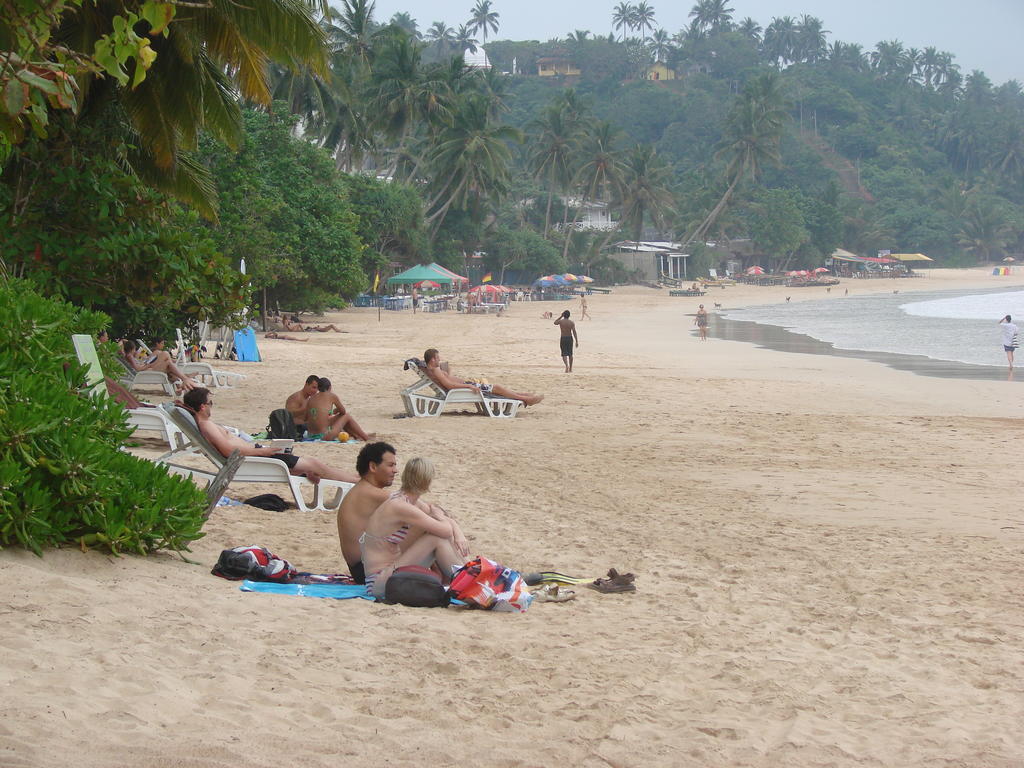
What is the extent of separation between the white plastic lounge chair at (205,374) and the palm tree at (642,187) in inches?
2359

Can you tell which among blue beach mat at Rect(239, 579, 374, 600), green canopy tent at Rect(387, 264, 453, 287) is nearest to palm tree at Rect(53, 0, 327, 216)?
blue beach mat at Rect(239, 579, 374, 600)

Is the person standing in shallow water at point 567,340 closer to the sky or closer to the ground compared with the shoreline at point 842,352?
closer to the sky

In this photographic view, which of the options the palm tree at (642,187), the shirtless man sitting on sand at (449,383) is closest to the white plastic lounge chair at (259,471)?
the shirtless man sitting on sand at (449,383)

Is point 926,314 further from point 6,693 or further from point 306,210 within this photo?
point 6,693

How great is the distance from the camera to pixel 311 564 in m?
6.13

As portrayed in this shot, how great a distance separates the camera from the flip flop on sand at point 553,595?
5.43 metres

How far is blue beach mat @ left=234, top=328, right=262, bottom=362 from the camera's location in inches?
755

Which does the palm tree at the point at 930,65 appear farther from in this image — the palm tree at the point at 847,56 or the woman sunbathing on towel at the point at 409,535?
the woman sunbathing on towel at the point at 409,535

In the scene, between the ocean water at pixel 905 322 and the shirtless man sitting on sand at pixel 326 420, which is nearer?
the shirtless man sitting on sand at pixel 326 420

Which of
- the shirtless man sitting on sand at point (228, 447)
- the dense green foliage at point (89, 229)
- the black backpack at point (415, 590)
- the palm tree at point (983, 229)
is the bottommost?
the black backpack at point (415, 590)

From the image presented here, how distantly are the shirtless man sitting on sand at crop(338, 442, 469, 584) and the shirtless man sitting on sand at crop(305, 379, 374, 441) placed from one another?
422 cm

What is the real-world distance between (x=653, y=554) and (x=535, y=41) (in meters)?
147

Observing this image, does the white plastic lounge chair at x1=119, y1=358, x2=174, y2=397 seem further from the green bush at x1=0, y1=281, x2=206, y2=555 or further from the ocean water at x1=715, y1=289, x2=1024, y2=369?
the ocean water at x1=715, y1=289, x2=1024, y2=369

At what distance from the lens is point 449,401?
493 inches
